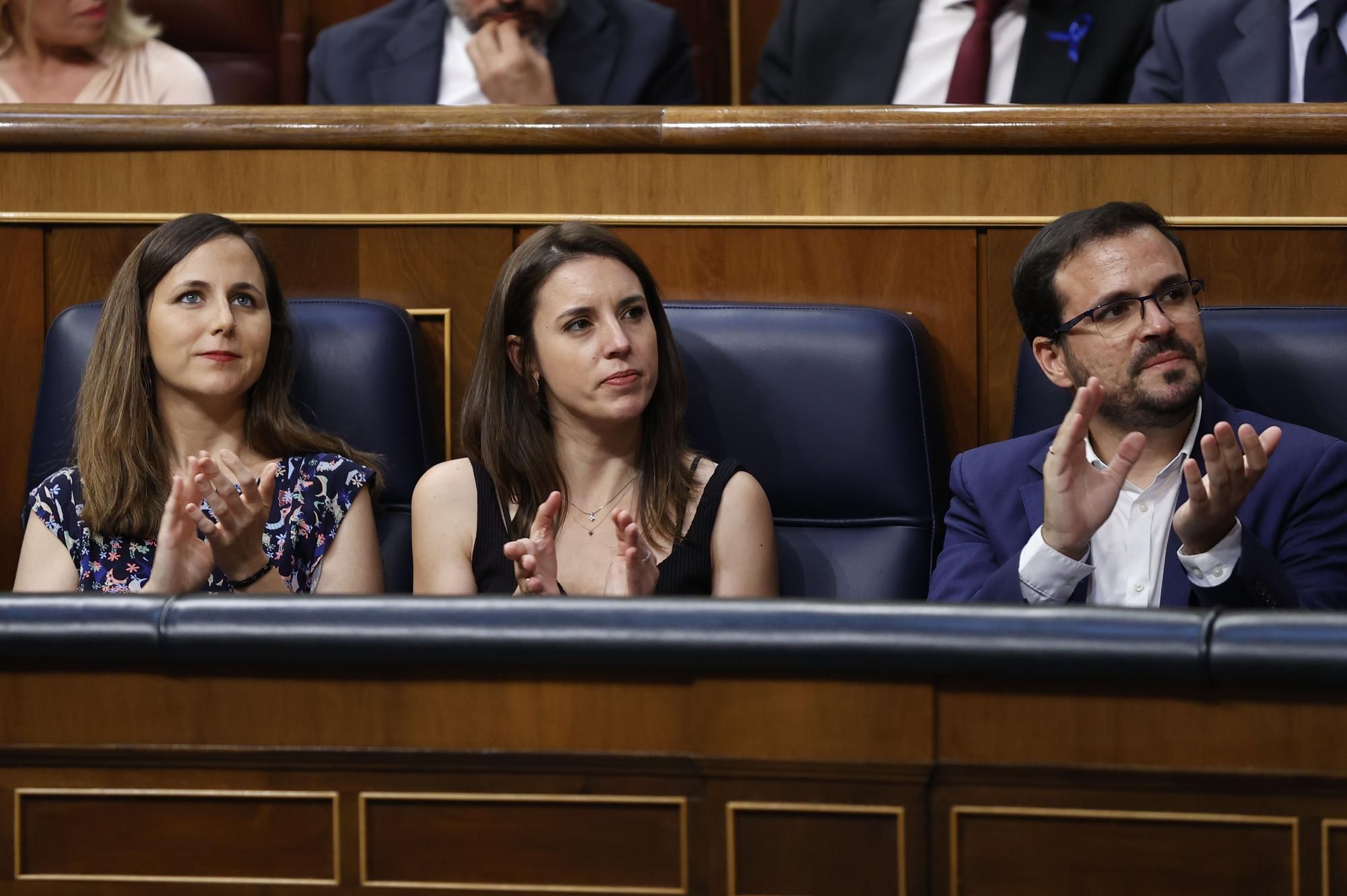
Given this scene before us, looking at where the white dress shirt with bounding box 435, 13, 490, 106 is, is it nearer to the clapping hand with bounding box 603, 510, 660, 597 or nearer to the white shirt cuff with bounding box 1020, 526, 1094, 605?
the clapping hand with bounding box 603, 510, 660, 597

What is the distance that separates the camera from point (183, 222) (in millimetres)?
1323

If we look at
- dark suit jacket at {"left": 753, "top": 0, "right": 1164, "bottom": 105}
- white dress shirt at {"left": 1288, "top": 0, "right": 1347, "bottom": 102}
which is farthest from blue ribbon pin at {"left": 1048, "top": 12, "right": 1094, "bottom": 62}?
white dress shirt at {"left": 1288, "top": 0, "right": 1347, "bottom": 102}

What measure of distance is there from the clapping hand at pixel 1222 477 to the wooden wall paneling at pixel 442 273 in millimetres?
671

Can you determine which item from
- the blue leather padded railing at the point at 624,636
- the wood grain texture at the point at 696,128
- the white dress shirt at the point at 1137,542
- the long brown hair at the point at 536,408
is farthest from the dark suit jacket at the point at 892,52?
the blue leather padded railing at the point at 624,636

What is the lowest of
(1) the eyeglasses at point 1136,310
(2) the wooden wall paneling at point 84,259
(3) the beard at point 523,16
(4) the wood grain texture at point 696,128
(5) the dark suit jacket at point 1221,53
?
(1) the eyeglasses at point 1136,310

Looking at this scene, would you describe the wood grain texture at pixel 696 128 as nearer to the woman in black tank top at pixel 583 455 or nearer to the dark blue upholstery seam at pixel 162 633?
the woman in black tank top at pixel 583 455

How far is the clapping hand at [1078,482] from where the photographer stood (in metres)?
1.00

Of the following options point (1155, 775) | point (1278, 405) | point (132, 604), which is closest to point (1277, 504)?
point (1278, 405)

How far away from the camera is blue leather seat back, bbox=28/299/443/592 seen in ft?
4.34

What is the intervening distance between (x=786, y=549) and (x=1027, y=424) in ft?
0.74

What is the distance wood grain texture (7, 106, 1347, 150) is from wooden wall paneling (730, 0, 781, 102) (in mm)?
887

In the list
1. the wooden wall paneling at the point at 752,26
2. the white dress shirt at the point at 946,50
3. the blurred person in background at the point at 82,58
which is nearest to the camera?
the white dress shirt at the point at 946,50

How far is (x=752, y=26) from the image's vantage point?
2232 mm

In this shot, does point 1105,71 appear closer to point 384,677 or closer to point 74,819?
point 384,677
